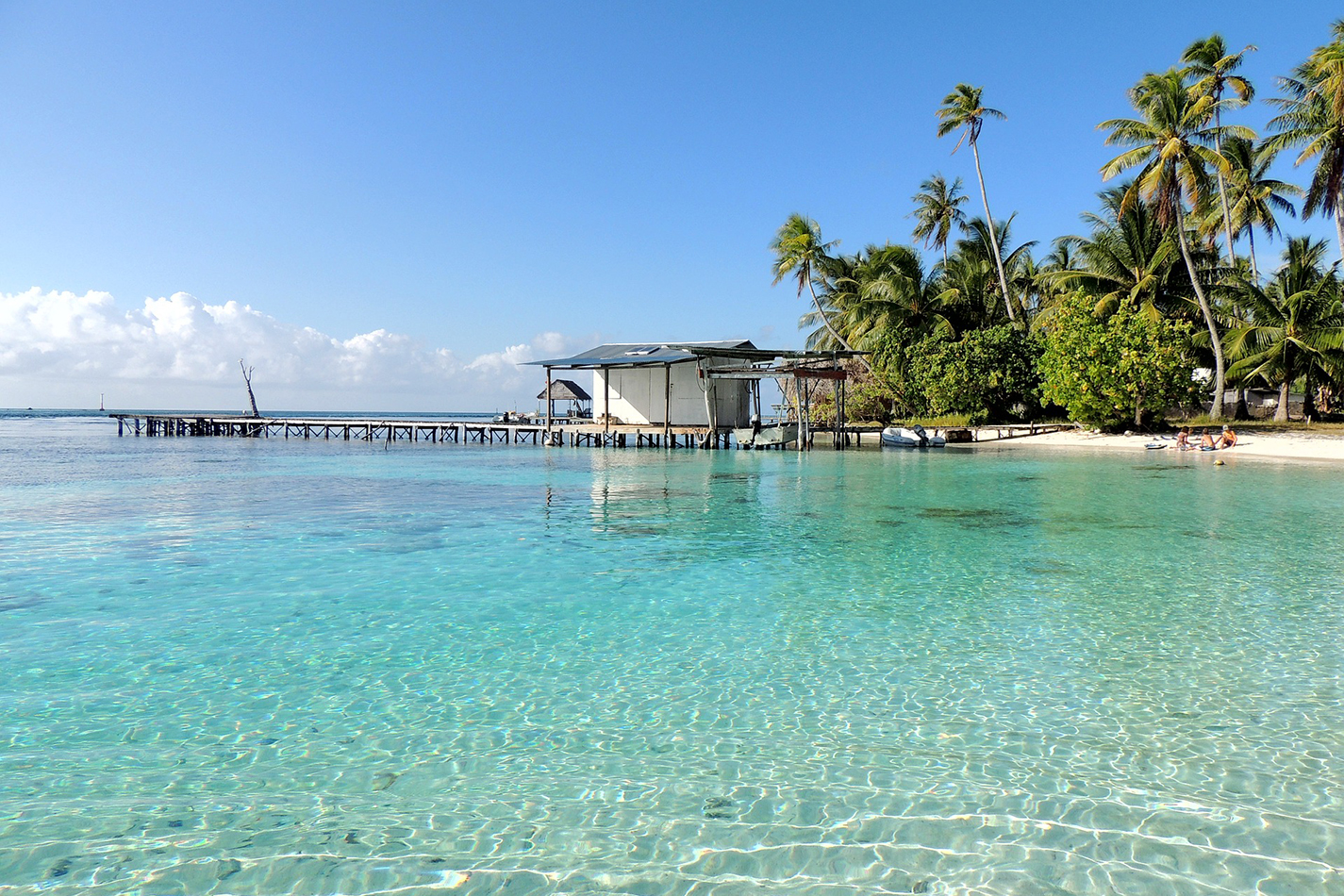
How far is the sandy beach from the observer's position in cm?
2367

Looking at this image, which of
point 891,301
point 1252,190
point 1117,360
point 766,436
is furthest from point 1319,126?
point 766,436

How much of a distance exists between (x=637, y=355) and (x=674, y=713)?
2874 cm

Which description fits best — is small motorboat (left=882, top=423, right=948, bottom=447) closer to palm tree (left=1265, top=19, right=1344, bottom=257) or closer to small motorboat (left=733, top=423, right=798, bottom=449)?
small motorboat (left=733, top=423, right=798, bottom=449)

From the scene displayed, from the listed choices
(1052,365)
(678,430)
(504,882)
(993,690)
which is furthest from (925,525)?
(1052,365)

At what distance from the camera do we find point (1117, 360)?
92.5ft

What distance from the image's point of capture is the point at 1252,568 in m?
8.17

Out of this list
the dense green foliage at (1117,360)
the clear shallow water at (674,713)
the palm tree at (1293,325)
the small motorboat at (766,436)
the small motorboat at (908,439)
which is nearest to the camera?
the clear shallow water at (674,713)

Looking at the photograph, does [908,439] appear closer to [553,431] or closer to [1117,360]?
[1117,360]

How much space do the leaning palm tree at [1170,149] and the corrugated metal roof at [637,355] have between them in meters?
14.9

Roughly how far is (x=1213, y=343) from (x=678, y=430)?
63.6 feet

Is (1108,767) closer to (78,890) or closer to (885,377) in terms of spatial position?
(78,890)

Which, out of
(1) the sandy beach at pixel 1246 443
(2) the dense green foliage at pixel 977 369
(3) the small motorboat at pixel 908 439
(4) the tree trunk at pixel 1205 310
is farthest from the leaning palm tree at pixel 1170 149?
(3) the small motorboat at pixel 908 439

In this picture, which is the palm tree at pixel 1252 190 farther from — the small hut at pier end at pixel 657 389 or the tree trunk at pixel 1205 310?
the small hut at pier end at pixel 657 389

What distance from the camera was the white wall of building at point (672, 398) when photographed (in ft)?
105
